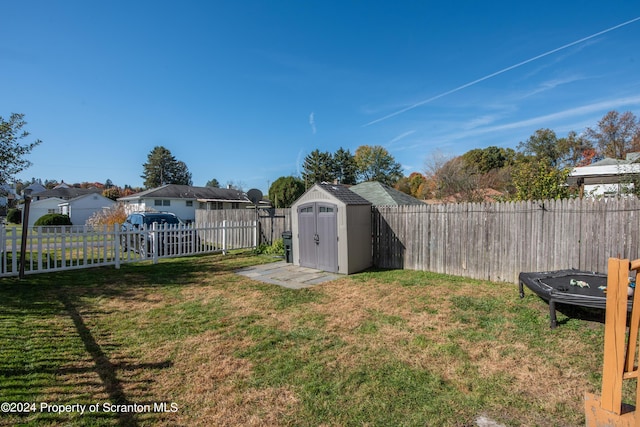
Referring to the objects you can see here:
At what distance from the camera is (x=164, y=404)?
8.16 feet

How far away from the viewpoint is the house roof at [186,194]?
31000mm

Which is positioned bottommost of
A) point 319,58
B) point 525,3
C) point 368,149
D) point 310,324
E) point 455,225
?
point 310,324

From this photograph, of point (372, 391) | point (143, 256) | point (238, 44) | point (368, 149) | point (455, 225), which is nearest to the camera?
point (372, 391)

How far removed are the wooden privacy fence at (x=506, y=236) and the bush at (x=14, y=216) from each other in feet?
151

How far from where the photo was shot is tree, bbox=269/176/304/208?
38.6 metres

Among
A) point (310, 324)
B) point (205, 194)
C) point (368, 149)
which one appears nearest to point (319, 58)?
point (310, 324)

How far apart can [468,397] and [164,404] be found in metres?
2.68

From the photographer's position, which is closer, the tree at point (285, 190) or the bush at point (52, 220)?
the bush at point (52, 220)

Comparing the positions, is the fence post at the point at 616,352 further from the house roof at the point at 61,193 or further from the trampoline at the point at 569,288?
the house roof at the point at 61,193

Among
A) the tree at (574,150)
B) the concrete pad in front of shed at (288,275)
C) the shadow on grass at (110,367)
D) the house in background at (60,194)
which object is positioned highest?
the tree at (574,150)

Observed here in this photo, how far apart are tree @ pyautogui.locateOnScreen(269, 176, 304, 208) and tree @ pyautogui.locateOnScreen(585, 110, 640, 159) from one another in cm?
3246

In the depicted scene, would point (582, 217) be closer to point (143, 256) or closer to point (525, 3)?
point (525, 3)

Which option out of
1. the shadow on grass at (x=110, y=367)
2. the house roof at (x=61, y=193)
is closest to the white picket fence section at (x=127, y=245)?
the shadow on grass at (x=110, y=367)

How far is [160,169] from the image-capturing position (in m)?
57.7
